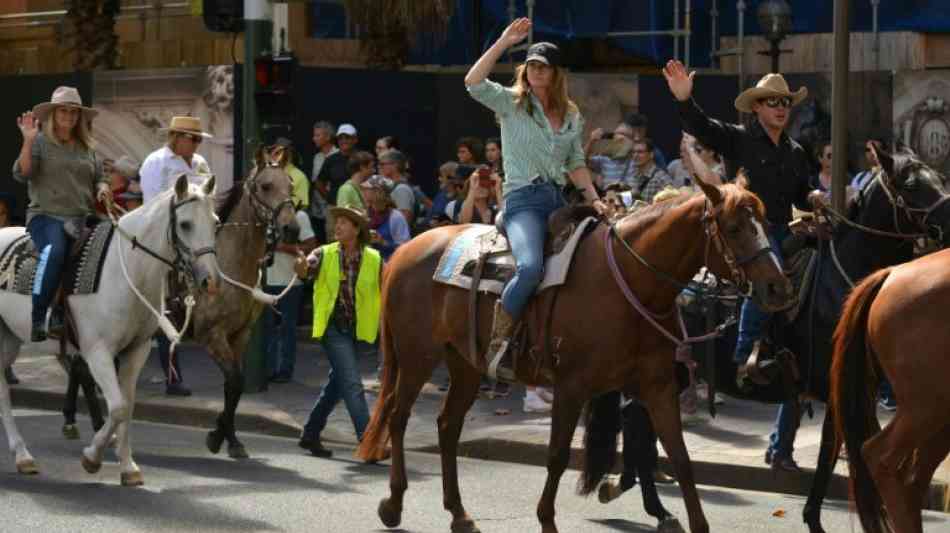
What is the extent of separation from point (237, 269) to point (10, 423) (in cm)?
250

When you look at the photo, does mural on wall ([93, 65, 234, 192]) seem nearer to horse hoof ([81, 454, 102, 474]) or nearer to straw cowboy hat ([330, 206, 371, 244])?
straw cowboy hat ([330, 206, 371, 244])

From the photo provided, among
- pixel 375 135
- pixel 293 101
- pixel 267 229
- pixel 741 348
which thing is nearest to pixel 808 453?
pixel 741 348

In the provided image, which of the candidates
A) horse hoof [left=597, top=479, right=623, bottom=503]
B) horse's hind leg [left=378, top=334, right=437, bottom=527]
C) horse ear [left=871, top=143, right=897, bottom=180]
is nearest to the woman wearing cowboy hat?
horse's hind leg [left=378, top=334, right=437, bottom=527]

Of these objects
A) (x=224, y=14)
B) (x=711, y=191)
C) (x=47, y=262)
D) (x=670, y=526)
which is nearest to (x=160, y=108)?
(x=224, y=14)

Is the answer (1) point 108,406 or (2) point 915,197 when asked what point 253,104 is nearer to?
(1) point 108,406

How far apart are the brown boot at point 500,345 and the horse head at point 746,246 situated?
1358mm

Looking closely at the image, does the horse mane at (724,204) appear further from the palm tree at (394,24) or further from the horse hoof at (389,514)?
the palm tree at (394,24)

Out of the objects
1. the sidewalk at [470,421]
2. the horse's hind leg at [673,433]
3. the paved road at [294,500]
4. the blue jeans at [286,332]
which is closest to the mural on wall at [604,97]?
the sidewalk at [470,421]

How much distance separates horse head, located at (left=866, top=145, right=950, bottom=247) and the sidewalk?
1505 millimetres

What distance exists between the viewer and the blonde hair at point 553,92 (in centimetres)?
1085

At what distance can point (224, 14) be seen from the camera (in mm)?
17000

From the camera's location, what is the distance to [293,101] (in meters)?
16.7

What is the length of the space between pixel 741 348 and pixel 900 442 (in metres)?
2.53

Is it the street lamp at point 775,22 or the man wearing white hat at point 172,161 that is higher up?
the street lamp at point 775,22
